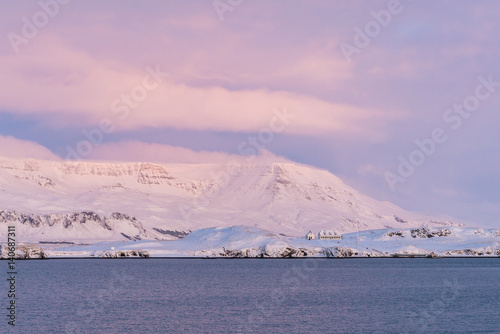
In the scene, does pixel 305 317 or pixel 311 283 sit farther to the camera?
pixel 311 283

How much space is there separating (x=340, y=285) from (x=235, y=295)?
3273 centimetres

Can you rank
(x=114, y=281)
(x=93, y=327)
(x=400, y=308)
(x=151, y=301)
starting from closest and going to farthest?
(x=93, y=327) < (x=400, y=308) < (x=151, y=301) < (x=114, y=281)

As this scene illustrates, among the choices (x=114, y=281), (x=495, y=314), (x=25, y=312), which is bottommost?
(x=495, y=314)

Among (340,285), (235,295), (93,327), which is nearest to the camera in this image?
(93,327)

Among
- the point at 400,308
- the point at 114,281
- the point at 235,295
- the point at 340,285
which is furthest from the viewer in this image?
the point at 114,281

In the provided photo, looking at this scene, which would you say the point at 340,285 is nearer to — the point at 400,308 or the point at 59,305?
the point at 400,308

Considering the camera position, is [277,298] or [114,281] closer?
[277,298]

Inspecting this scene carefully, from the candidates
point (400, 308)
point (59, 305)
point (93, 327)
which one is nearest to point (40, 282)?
point (59, 305)

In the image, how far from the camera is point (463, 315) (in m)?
97.2

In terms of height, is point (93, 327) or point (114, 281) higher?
point (114, 281)

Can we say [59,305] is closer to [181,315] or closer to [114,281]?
[181,315]

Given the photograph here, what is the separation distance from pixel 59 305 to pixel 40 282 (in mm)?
49719

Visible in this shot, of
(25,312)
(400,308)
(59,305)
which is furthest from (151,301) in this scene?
(400,308)

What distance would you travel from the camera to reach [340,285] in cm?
14912
